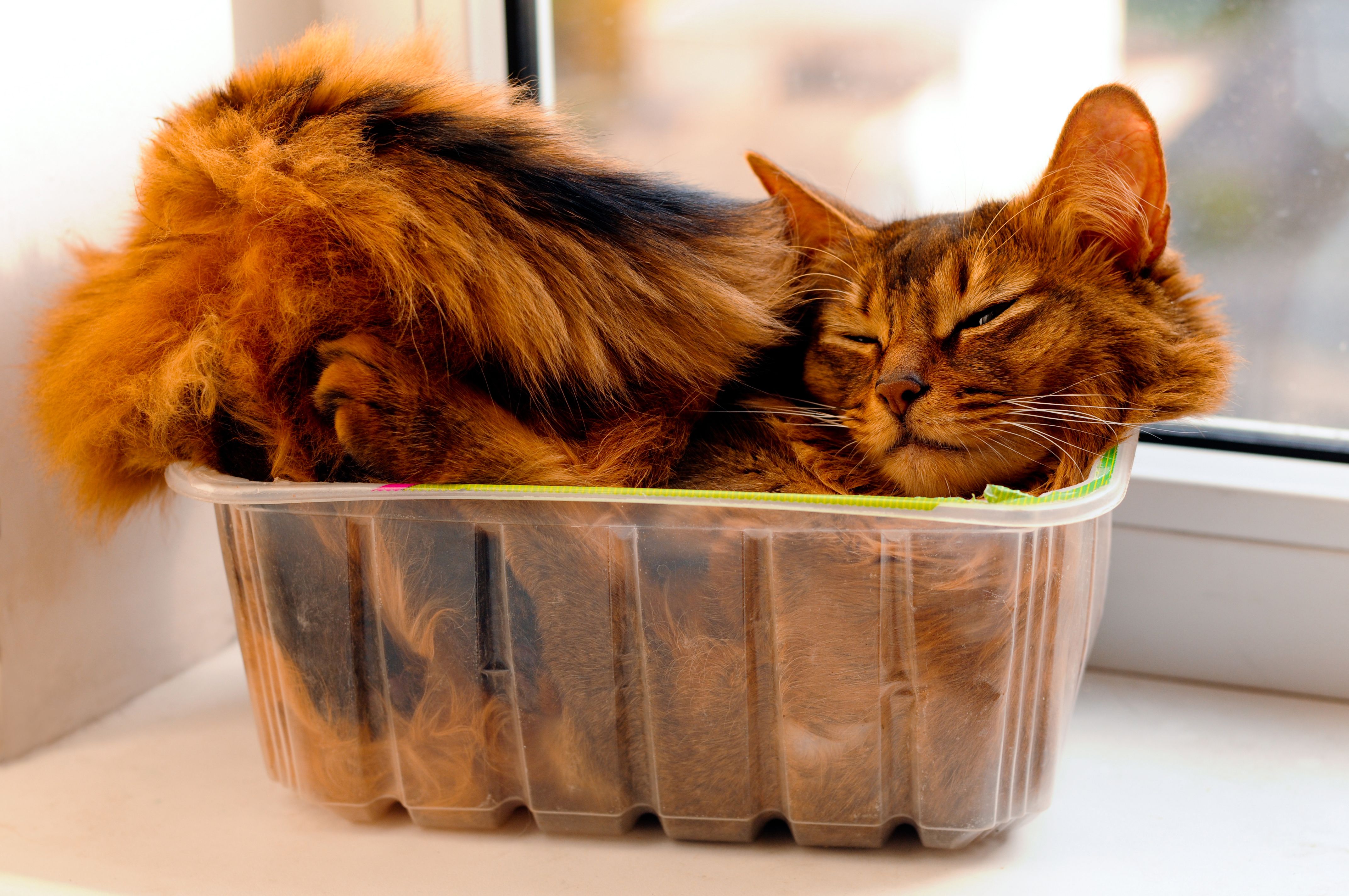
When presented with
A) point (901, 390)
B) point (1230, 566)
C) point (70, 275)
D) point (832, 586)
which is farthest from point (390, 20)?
point (1230, 566)

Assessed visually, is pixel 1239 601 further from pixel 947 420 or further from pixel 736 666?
pixel 736 666

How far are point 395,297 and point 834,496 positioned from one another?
1.23ft

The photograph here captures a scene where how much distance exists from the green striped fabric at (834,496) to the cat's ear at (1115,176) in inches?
7.9

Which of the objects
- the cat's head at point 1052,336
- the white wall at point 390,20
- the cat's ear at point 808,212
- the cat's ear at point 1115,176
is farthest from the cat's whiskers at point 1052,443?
the white wall at point 390,20

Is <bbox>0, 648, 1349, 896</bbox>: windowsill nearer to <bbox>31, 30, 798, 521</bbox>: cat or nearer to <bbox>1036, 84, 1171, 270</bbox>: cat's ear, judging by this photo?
<bbox>31, 30, 798, 521</bbox>: cat

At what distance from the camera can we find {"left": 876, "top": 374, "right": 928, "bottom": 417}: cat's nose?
858mm

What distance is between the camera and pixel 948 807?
83 cm

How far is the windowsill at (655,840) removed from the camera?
2.77 ft

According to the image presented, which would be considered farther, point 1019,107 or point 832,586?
point 1019,107

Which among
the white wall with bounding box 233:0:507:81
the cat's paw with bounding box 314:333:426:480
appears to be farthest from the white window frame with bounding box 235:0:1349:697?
the cat's paw with bounding box 314:333:426:480

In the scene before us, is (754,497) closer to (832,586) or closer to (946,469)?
(832,586)

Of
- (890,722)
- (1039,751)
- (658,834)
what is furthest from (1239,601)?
(658,834)

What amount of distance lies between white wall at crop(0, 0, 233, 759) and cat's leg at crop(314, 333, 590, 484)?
0.42m

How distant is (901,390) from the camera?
2.82 feet
